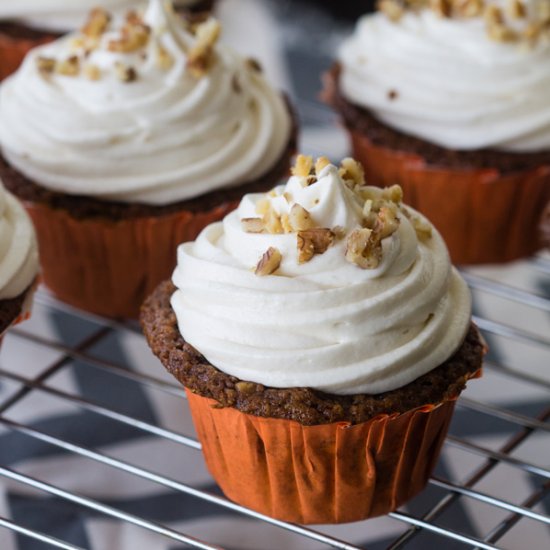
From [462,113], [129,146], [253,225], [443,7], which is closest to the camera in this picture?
[253,225]

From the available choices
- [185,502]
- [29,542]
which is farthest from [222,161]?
[29,542]

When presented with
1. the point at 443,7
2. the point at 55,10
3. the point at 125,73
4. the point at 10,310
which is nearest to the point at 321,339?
the point at 10,310

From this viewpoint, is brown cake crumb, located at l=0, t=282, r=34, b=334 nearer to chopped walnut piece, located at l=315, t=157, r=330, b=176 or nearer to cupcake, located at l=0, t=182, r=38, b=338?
cupcake, located at l=0, t=182, r=38, b=338

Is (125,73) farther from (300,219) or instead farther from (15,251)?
(300,219)

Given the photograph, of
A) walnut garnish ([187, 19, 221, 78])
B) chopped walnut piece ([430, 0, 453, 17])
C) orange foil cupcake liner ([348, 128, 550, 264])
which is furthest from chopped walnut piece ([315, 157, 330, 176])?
chopped walnut piece ([430, 0, 453, 17])

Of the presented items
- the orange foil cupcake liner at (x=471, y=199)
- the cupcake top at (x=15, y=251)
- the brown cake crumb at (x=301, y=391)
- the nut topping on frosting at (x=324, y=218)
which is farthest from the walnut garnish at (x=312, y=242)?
the orange foil cupcake liner at (x=471, y=199)

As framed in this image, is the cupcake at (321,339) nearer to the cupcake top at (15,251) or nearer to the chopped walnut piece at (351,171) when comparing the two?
the chopped walnut piece at (351,171)

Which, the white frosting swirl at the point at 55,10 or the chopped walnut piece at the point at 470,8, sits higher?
the chopped walnut piece at the point at 470,8

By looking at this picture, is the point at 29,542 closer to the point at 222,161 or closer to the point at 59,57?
the point at 222,161
